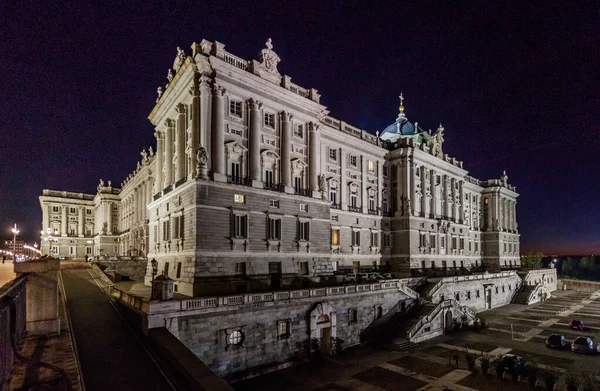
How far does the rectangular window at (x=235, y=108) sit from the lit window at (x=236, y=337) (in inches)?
823

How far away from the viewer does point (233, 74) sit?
35406 millimetres

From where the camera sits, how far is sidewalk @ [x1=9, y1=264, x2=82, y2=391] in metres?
12.8

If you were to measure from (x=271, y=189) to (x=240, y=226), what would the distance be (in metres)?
5.56

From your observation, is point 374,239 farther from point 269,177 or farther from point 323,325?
point 323,325

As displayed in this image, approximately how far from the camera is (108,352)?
17844 millimetres

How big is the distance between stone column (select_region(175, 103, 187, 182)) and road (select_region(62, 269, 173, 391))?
14.3 metres

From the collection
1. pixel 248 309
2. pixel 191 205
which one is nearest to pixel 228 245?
pixel 191 205

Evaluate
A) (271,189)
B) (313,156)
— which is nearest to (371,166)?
(313,156)

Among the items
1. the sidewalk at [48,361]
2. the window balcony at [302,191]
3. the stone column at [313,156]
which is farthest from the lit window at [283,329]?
the stone column at [313,156]

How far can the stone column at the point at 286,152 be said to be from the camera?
130 feet

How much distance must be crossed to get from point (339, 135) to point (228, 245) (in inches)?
1036

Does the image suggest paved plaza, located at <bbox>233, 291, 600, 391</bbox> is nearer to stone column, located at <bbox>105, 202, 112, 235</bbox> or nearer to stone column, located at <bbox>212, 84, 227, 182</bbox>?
stone column, located at <bbox>212, 84, 227, 182</bbox>

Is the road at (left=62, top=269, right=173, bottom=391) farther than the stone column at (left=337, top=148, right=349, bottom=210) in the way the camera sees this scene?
No

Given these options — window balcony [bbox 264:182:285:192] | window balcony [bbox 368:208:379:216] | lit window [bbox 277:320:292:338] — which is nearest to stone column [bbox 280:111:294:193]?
window balcony [bbox 264:182:285:192]
